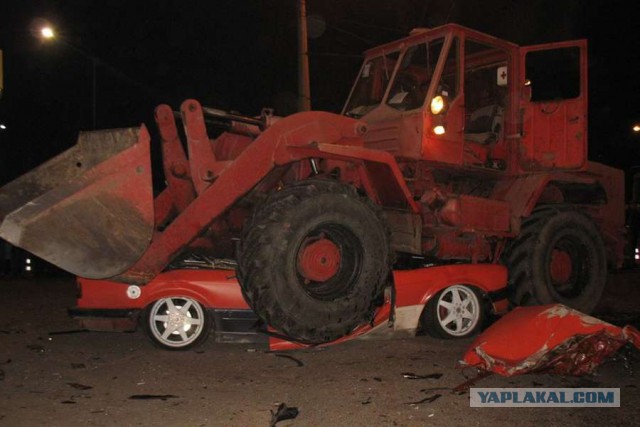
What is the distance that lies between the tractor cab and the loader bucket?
121 inches

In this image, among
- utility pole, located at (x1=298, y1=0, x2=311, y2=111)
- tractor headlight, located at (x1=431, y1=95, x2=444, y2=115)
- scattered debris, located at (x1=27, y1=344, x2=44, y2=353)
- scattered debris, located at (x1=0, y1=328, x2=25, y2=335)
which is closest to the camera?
scattered debris, located at (x1=27, y1=344, x2=44, y2=353)

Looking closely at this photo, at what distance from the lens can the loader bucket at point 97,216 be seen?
15.6 feet

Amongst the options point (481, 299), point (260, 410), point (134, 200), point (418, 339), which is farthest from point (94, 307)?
point (481, 299)

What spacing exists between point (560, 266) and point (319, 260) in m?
4.09

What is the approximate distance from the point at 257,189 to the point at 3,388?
113 inches

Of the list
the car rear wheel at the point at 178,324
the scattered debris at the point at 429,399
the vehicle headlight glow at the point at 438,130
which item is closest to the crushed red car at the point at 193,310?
the car rear wheel at the point at 178,324

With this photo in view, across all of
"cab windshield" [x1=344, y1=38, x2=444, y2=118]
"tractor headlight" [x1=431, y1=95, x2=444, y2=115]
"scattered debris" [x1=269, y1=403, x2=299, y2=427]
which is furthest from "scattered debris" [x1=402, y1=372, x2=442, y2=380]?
"cab windshield" [x1=344, y1=38, x2=444, y2=118]

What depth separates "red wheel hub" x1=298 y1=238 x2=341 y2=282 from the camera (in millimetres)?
5699

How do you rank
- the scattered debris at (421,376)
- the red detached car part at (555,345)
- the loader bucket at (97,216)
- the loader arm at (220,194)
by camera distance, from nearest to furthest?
the loader bucket at (97,216) → the red detached car part at (555,345) → the scattered debris at (421,376) → the loader arm at (220,194)

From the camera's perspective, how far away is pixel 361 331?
6.19m

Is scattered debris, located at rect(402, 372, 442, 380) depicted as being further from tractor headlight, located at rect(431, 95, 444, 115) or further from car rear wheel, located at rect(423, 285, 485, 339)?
tractor headlight, located at rect(431, 95, 444, 115)

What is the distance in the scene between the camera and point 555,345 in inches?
198

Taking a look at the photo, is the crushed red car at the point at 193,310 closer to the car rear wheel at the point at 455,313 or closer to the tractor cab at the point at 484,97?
the car rear wheel at the point at 455,313

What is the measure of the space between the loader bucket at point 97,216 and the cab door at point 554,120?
5089 mm
